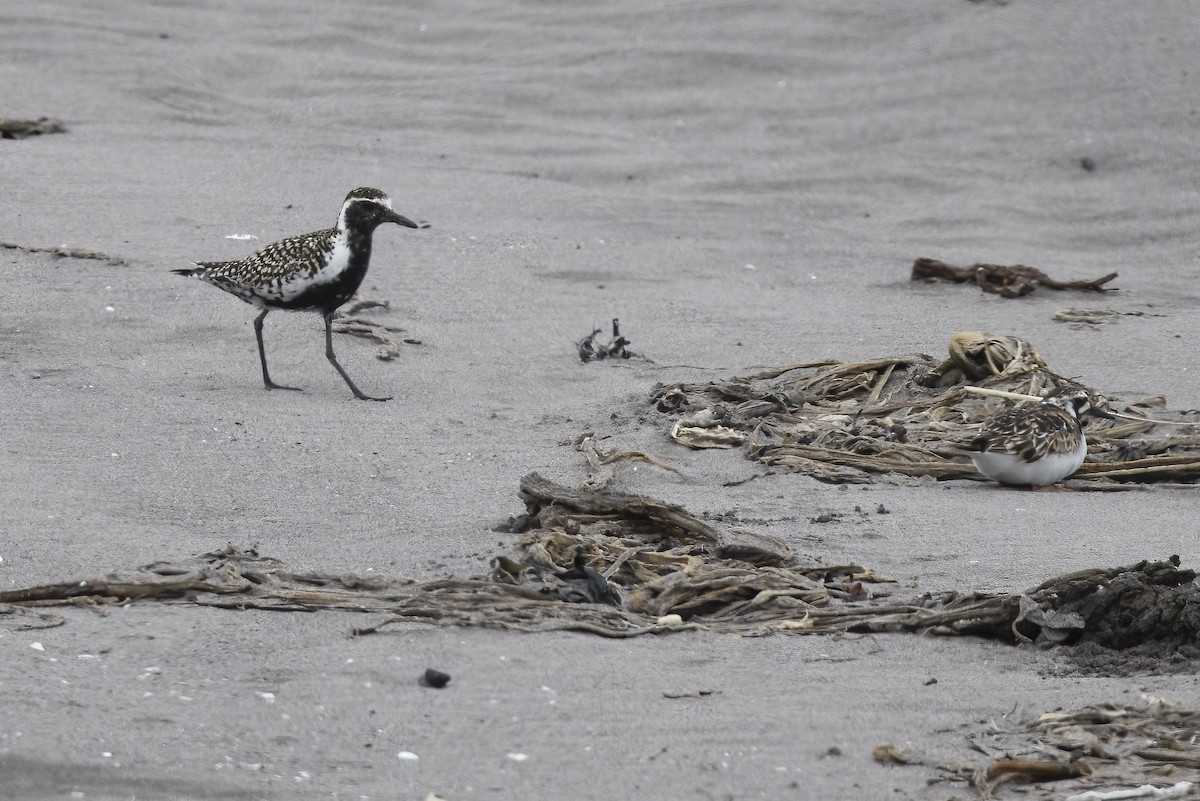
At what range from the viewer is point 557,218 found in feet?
33.1

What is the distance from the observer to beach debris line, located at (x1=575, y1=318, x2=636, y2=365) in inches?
314

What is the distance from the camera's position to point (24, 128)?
10.3 m

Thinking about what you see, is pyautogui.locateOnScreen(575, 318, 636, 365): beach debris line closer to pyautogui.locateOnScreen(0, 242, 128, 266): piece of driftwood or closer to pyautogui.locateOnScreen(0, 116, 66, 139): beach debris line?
pyautogui.locateOnScreen(0, 242, 128, 266): piece of driftwood

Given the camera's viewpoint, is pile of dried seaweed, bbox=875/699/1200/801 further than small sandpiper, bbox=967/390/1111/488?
No

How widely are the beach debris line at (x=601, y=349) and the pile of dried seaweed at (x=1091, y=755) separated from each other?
422cm

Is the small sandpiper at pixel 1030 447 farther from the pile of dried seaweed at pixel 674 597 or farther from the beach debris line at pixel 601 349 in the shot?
the beach debris line at pixel 601 349

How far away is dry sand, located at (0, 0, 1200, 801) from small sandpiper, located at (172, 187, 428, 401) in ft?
1.05

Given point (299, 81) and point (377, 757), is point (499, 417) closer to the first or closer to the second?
point (377, 757)

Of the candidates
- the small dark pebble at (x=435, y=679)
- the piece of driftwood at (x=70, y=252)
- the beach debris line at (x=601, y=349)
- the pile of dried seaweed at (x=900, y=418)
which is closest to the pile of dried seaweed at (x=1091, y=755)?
the small dark pebble at (x=435, y=679)

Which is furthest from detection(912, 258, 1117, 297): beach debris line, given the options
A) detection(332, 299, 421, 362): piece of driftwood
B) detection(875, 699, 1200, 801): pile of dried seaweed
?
detection(875, 699, 1200, 801): pile of dried seaweed

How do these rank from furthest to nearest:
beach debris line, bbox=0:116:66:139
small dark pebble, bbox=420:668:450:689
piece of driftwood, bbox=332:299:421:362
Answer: beach debris line, bbox=0:116:66:139, piece of driftwood, bbox=332:299:421:362, small dark pebble, bbox=420:668:450:689

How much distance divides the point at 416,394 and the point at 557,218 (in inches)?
113

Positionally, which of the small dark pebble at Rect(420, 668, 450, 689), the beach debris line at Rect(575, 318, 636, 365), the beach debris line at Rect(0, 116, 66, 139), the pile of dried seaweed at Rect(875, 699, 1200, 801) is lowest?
the small dark pebble at Rect(420, 668, 450, 689)

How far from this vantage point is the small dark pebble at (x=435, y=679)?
13.7 feet
